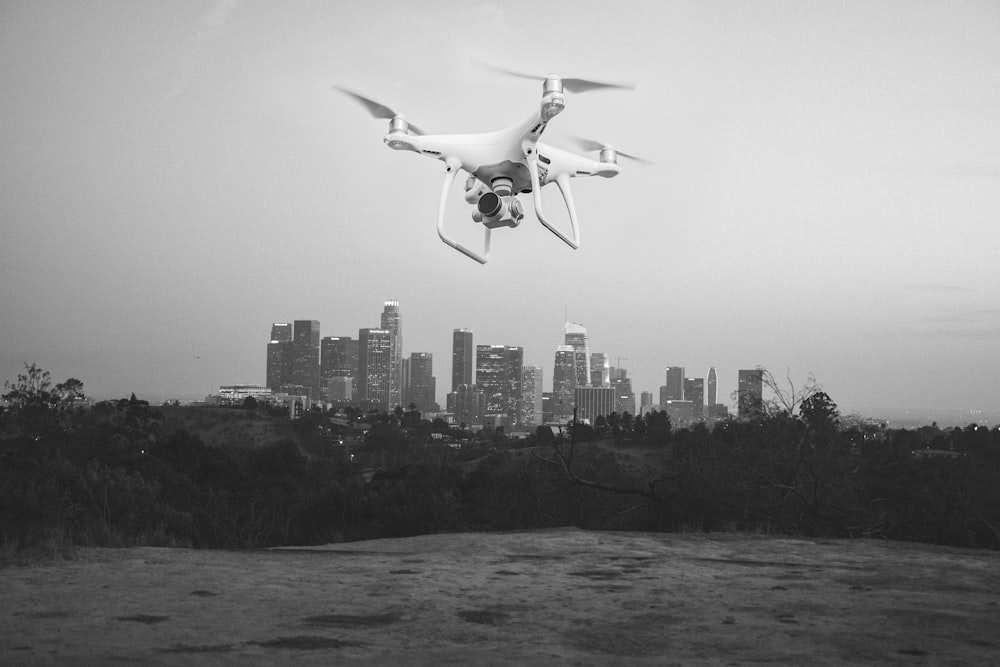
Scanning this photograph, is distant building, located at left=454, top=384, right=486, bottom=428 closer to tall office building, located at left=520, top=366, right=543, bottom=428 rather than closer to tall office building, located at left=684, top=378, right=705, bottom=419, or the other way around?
tall office building, located at left=520, top=366, right=543, bottom=428

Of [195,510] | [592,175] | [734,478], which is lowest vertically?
[195,510]

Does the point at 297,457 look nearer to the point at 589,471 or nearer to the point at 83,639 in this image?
the point at 589,471

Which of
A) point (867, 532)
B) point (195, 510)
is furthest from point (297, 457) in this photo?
point (867, 532)

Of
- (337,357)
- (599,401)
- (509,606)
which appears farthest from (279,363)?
(509,606)

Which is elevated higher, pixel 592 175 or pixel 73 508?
pixel 592 175

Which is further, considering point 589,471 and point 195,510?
point 589,471

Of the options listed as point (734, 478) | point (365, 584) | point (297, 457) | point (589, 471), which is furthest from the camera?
point (297, 457)

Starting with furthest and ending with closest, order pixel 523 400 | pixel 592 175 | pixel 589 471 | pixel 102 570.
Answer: pixel 523 400 < pixel 589 471 < pixel 592 175 < pixel 102 570
